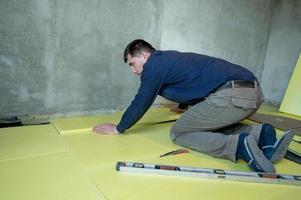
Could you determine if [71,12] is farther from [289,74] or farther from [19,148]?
[289,74]

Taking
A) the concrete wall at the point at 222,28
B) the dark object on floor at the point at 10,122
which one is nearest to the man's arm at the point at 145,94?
the dark object on floor at the point at 10,122

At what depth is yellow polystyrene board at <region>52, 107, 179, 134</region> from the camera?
8.31ft

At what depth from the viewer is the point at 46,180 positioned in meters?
1.64

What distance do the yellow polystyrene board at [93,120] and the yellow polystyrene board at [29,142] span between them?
116 mm

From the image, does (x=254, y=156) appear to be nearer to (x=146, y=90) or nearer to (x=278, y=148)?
(x=278, y=148)

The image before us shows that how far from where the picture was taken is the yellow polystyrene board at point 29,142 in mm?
1976

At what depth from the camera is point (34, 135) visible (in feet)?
7.64

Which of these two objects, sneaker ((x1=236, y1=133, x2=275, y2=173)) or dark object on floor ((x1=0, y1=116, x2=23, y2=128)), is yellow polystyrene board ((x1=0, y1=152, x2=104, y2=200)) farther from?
sneaker ((x1=236, y1=133, x2=275, y2=173))

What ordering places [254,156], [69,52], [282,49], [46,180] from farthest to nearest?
[282,49] → [69,52] → [254,156] → [46,180]

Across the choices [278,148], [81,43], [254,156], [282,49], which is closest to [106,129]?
[81,43]

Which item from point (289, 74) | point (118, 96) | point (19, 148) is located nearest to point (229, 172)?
point (19, 148)

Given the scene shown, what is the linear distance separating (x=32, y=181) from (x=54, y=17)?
162cm

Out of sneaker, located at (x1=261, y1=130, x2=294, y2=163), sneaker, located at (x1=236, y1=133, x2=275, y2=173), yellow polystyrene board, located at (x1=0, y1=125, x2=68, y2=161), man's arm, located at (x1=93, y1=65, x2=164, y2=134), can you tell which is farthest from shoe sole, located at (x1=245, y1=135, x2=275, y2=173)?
yellow polystyrene board, located at (x1=0, y1=125, x2=68, y2=161)

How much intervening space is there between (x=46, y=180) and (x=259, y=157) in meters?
1.35
